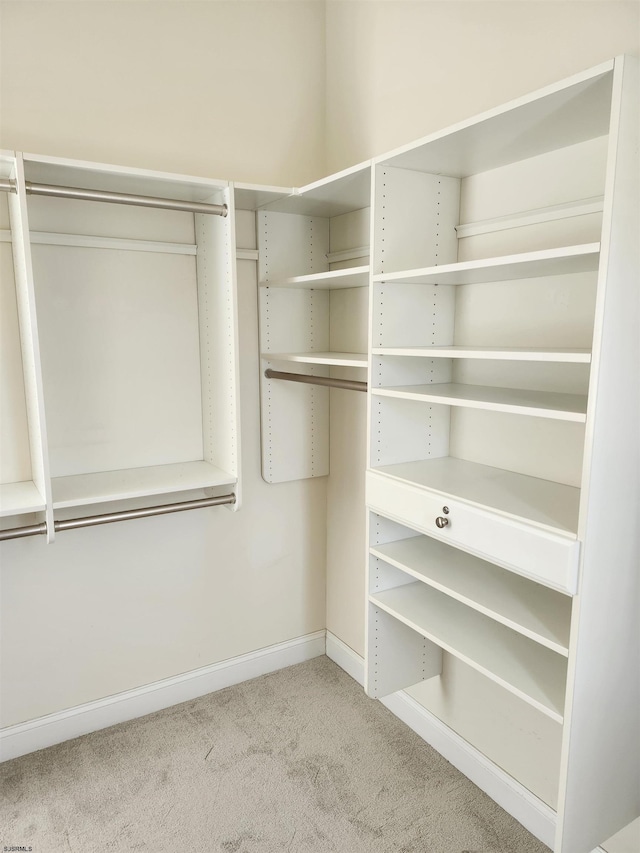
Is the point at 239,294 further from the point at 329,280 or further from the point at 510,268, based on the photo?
the point at 510,268

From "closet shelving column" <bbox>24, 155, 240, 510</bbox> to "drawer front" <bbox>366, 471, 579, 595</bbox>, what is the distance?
2.17ft

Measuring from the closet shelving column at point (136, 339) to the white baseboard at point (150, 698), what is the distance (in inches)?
33.7

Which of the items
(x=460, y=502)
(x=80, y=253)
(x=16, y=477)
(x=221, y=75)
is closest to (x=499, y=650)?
(x=460, y=502)

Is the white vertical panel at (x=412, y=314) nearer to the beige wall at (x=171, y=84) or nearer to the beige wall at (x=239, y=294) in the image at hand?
the beige wall at (x=239, y=294)

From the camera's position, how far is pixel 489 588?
5.44 feet

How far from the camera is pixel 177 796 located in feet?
6.67

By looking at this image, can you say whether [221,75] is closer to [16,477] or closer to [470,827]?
[16,477]

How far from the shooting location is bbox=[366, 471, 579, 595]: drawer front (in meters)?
1.30

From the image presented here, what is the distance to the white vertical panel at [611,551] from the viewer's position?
1.17m

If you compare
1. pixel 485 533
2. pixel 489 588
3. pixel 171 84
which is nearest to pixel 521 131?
pixel 485 533

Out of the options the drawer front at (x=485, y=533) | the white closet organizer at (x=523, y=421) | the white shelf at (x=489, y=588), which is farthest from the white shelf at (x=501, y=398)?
the white shelf at (x=489, y=588)

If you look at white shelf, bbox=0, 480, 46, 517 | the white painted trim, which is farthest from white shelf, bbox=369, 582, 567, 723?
white shelf, bbox=0, 480, 46, 517

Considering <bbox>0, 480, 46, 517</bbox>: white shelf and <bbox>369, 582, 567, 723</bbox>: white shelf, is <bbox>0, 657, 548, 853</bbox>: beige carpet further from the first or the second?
<bbox>0, 480, 46, 517</bbox>: white shelf

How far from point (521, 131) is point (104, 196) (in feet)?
4.14
